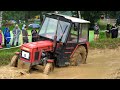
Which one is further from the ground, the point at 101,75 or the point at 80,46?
the point at 80,46

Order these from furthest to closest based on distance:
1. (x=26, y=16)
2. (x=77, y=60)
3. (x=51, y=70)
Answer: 1. (x=26, y=16)
2. (x=77, y=60)
3. (x=51, y=70)

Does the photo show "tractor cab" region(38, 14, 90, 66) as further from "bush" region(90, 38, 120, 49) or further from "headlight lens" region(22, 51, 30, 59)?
"bush" region(90, 38, 120, 49)

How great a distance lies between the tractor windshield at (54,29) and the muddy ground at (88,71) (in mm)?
1263

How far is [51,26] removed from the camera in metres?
11.9

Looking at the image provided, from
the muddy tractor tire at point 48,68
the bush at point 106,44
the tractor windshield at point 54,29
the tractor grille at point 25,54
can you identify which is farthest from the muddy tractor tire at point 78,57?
the bush at point 106,44

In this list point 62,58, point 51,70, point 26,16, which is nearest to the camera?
point 51,70

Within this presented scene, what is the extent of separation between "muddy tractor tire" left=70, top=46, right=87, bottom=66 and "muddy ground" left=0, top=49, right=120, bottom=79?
0.19 m

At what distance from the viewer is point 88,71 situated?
11578mm

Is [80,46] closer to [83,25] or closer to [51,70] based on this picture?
[83,25]

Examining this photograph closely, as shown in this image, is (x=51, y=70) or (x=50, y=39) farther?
(x=50, y=39)

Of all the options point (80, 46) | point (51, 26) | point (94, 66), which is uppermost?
point (51, 26)

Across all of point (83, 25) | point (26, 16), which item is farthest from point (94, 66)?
point (26, 16)

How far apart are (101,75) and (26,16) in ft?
137

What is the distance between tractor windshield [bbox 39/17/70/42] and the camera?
1153 centimetres
